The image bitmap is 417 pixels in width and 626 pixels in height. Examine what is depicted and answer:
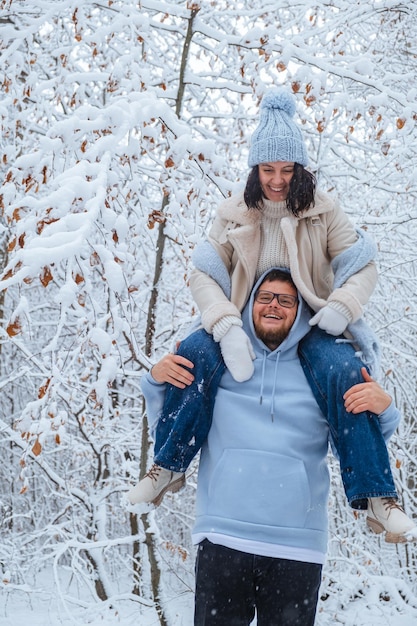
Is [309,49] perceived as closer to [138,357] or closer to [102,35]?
[102,35]

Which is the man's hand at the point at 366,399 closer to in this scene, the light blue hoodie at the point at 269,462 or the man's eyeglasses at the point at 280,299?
the light blue hoodie at the point at 269,462

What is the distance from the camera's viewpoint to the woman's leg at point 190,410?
191 cm

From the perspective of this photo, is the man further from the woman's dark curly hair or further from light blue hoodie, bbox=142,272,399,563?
the woman's dark curly hair

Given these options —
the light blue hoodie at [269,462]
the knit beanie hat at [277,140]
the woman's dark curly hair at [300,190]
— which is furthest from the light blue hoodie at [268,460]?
the knit beanie hat at [277,140]

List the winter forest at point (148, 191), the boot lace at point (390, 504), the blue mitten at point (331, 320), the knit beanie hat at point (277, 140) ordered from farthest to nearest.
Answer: the winter forest at point (148, 191) → the knit beanie hat at point (277, 140) → the blue mitten at point (331, 320) → the boot lace at point (390, 504)

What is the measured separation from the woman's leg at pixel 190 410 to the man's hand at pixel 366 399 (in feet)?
1.31

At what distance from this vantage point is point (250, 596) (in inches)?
73.8

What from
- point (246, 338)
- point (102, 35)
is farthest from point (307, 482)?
point (102, 35)

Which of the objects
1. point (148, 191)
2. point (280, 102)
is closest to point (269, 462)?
point (280, 102)

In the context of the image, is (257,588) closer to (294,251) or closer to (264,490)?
(264,490)

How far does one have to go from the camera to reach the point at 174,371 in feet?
6.31

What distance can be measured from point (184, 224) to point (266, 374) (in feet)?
4.09

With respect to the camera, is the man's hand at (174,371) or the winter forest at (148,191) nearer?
the man's hand at (174,371)

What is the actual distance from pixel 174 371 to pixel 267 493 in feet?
1.43
